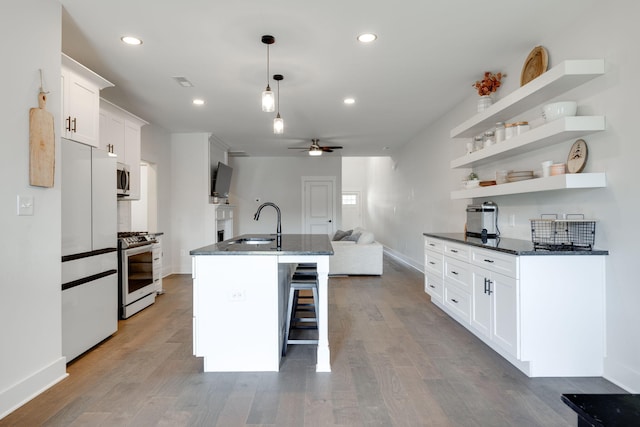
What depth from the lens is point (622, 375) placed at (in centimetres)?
220

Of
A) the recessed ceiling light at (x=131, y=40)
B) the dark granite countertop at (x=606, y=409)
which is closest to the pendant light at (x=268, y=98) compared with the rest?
the recessed ceiling light at (x=131, y=40)

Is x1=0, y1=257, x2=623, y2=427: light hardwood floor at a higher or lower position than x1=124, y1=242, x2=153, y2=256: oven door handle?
lower

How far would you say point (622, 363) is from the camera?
7.25 feet

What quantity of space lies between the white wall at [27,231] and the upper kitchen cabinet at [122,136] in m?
1.62

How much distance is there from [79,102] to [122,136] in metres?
1.26

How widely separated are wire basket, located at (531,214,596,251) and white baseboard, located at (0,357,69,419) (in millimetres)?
3482

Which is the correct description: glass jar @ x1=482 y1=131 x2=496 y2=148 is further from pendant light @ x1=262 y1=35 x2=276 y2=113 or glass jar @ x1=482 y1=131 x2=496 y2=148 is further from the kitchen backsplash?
the kitchen backsplash

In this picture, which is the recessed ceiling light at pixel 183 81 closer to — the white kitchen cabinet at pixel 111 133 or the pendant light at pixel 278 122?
the white kitchen cabinet at pixel 111 133

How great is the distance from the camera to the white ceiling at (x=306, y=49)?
249 cm

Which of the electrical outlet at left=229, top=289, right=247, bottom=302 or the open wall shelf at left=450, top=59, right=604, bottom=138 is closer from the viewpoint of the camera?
the open wall shelf at left=450, top=59, right=604, bottom=138

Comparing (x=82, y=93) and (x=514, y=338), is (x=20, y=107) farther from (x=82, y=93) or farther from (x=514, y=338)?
(x=514, y=338)

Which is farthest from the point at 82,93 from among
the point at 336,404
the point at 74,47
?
the point at 336,404

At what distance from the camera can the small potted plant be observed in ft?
11.5

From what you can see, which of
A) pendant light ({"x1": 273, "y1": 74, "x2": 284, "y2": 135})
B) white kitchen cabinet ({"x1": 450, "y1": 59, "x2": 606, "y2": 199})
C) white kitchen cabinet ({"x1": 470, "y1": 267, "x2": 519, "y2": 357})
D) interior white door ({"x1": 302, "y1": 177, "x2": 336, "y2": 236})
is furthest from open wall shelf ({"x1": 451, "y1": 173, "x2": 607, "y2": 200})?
interior white door ({"x1": 302, "y1": 177, "x2": 336, "y2": 236})
